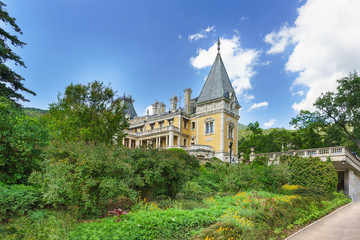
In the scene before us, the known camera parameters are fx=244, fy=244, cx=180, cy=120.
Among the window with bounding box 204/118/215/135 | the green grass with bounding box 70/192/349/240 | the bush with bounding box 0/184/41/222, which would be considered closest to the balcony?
the window with bounding box 204/118/215/135

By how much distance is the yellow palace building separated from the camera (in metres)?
34.2

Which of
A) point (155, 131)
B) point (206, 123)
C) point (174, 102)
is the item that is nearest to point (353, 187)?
point (206, 123)

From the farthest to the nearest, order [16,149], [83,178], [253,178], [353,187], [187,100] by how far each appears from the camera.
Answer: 1. [187,100]
2. [353,187]
3. [253,178]
4. [16,149]
5. [83,178]

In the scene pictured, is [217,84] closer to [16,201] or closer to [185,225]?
[185,225]

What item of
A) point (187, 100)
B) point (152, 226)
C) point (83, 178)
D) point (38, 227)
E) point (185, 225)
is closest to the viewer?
point (38, 227)

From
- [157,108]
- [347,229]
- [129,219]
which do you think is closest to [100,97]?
[129,219]

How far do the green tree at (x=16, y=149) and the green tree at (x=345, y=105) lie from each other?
126 feet

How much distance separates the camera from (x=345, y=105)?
116 ft

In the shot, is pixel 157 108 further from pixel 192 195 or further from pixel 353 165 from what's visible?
pixel 192 195

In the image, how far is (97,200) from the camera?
6992 mm

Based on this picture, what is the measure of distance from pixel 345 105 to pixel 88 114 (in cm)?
3577

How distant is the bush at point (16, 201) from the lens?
6139mm

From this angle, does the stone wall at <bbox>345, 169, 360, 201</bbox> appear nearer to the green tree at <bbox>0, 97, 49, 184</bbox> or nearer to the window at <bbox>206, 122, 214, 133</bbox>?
the window at <bbox>206, 122, 214, 133</bbox>

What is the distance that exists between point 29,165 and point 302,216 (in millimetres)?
10110
